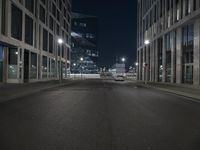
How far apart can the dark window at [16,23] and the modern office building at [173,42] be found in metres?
20.4

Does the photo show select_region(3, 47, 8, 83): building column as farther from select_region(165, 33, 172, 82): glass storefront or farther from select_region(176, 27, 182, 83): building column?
select_region(165, 33, 172, 82): glass storefront

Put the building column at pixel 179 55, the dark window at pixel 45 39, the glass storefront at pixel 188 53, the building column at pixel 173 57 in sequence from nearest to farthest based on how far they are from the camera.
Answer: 1. the glass storefront at pixel 188 53
2. the building column at pixel 179 55
3. the building column at pixel 173 57
4. the dark window at pixel 45 39

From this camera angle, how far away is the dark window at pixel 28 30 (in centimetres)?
4300

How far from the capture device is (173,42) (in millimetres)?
45906

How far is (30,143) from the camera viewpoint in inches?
263

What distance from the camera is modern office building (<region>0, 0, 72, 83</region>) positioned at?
34.8 meters

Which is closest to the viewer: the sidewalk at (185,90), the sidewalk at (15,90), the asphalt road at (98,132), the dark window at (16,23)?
the asphalt road at (98,132)

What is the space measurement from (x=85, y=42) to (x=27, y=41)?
403ft

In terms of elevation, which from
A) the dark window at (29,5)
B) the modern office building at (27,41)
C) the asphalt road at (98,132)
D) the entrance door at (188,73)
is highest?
the dark window at (29,5)

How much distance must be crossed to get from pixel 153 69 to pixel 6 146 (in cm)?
5626

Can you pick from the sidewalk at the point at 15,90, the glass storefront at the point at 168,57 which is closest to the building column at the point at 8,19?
the sidewalk at the point at 15,90

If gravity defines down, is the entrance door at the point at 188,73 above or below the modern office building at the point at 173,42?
below

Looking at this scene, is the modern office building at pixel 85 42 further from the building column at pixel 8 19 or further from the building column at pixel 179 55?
the building column at pixel 8 19

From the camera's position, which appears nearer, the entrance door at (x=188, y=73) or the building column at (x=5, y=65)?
the building column at (x=5, y=65)
